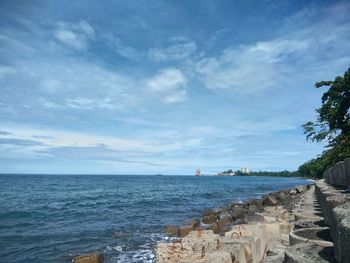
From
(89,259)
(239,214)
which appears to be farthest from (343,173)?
(239,214)

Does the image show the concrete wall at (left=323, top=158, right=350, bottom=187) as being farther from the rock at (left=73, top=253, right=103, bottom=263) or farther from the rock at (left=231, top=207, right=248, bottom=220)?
the rock at (left=231, top=207, right=248, bottom=220)

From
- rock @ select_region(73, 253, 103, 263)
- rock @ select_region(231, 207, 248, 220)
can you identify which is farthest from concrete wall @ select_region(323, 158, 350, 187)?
rock @ select_region(231, 207, 248, 220)

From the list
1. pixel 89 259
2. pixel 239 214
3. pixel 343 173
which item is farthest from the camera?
pixel 239 214

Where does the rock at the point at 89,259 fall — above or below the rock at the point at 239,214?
below

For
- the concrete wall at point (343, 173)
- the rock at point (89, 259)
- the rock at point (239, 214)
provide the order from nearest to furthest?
1. the concrete wall at point (343, 173)
2. the rock at point (89, 259)
3. the rock at point (239, 214)

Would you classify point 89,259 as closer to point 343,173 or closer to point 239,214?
point 343,173

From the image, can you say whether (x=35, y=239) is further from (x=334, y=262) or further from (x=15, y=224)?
(x=334, y=262)

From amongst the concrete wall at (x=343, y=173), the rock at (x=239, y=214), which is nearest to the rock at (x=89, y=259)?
the concrete wall at (x=343, y=173)

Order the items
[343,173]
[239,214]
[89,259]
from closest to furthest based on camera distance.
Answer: [343,173]
[89,259]
[239,214]

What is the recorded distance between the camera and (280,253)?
6.35 m

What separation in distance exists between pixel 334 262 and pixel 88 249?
37.0 ft

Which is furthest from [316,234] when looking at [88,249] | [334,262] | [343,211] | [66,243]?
[66,243]

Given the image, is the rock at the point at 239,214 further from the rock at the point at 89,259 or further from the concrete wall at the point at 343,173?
the rock at the point at 89,259

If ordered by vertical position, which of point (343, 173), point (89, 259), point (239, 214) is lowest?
point (89, 259)
